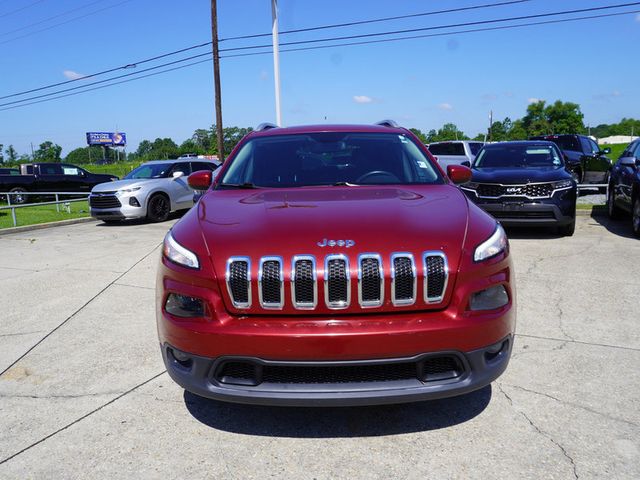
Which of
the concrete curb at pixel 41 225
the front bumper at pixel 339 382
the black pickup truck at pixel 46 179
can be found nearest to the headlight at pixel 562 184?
the front bumper at pixel 339 382

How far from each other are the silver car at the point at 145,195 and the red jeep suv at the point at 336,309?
31.5 ft

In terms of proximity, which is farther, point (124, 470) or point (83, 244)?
point (83, 244)

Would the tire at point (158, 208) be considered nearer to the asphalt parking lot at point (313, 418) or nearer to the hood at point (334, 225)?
the asphalt parking lot at point (313, 418)

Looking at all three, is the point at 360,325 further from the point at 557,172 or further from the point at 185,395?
the point at 557,172

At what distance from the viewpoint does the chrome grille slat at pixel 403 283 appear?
7.68ft

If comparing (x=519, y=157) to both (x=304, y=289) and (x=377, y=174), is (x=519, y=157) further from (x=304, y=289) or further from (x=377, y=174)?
(x=304, y=289)

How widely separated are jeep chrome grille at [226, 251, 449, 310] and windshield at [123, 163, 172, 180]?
37.8ft

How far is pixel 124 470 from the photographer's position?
242 cm

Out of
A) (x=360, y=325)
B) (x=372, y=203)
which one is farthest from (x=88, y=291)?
(x=360, y=325)

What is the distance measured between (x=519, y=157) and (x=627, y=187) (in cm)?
195

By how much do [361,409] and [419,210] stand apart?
3.95 feet

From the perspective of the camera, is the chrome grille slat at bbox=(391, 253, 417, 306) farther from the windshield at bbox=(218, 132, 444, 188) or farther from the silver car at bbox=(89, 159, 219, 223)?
the silver car at bbox=(89, 159, 219, 223)

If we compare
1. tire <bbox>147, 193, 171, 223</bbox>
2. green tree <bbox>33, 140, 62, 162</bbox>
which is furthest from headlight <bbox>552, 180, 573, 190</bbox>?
green tree <bbox>33, 140, 62, 162</bbox>

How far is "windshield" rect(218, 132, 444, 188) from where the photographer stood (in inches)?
147
